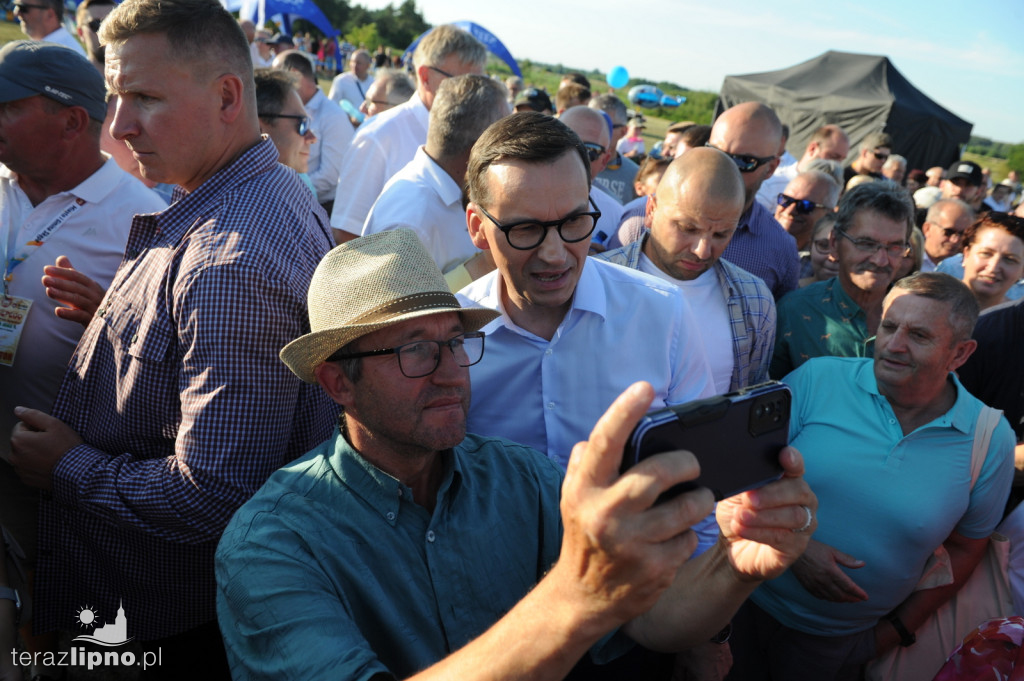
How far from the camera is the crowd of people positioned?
4.92 feet

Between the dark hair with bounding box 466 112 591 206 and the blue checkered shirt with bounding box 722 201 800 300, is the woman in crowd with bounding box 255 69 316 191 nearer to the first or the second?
the dark hair with bounding box 466 112 591 206

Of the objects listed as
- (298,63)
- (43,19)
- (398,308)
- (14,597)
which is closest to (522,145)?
(398,308)

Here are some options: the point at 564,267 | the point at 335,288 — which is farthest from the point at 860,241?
the point at 335,288

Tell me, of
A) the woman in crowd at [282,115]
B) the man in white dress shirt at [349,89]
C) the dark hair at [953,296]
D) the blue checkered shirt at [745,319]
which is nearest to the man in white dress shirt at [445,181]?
the blue checkered shirt at [745,319]

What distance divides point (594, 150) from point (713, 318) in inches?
83.0

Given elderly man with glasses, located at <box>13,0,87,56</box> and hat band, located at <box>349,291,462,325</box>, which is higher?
elderly man with glasses, located at <box>13,0,87,56</box>

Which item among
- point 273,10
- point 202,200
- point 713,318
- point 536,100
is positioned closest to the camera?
point 202,200

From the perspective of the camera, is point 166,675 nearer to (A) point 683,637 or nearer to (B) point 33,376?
(B) point 33,376

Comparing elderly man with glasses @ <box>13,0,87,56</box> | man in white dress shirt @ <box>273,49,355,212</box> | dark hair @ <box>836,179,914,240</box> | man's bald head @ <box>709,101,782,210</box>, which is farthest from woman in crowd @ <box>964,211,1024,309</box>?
elderly man with glasses @ <box>13,0,87,56</box>

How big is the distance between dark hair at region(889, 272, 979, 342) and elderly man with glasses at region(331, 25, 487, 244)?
3.25m

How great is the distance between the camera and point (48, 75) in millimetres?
2756

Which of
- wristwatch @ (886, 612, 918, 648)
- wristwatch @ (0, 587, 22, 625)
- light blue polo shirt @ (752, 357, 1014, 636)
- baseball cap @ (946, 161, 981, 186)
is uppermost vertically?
baseball cap @ (946, 161, 981, 186)

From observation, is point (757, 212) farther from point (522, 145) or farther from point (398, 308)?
point (398, 308)

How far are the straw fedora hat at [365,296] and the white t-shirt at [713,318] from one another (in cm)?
145
